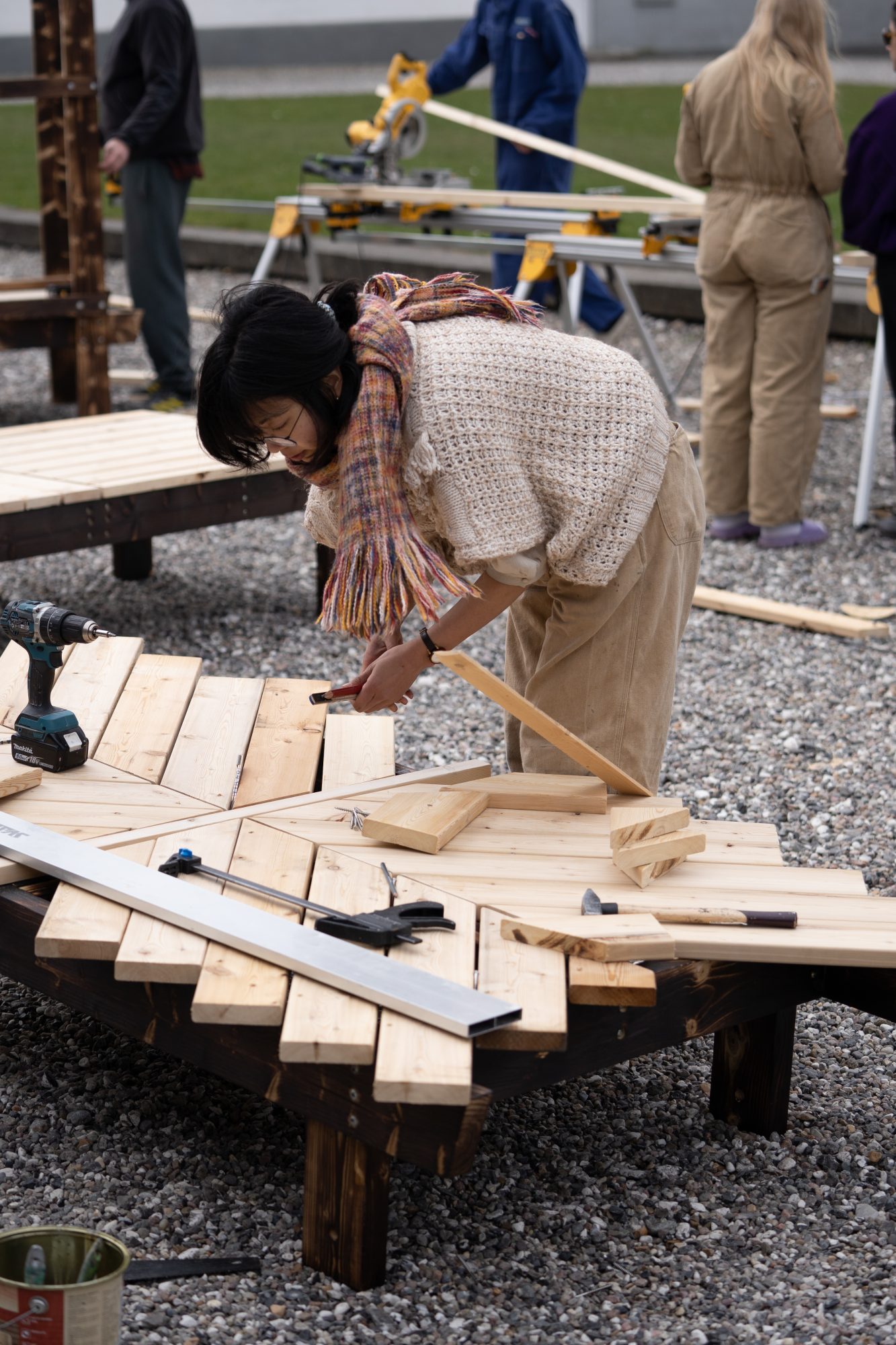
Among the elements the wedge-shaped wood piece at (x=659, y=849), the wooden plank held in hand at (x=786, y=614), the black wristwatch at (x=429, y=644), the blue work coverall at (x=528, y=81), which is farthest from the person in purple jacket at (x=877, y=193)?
the wedge-shaped wood piece at (x=659, y=849)

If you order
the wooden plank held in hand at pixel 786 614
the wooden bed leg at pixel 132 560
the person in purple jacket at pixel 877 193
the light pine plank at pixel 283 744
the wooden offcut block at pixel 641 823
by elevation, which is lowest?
the wooden plank held in hand at pixel 786 614

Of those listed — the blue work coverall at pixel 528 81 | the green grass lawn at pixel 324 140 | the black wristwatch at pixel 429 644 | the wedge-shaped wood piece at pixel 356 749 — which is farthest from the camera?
the green grass lawn at pixel 324 140

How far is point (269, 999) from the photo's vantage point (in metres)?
2.13

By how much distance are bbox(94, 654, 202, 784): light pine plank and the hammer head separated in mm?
948

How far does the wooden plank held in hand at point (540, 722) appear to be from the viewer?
2645mm

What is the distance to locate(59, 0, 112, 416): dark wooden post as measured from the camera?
6.95 m

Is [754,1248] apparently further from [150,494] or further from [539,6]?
[539,6]

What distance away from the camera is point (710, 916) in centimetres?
242

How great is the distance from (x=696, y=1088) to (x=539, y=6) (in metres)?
6.65

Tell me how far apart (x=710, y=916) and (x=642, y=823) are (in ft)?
0.75

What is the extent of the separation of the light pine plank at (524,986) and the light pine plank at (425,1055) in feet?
0.12

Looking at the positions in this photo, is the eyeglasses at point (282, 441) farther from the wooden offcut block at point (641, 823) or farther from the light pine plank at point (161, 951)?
the wooden offcut block at point (641, 823)

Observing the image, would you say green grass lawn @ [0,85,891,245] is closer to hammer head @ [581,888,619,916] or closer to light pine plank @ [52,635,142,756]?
light pine plank @ [52,635,142,756]

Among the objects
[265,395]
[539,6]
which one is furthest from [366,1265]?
[539,6]
